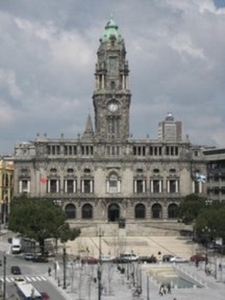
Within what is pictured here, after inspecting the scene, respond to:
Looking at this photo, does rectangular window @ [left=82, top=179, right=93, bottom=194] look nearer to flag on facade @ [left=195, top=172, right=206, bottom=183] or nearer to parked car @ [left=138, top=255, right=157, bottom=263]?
flag on facade @ [left=195, top=172, right=206, bottom=183]

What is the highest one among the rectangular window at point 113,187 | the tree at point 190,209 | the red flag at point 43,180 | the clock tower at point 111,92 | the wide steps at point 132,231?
the clock tower at point 111,92

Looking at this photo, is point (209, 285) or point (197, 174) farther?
point (197, 174)

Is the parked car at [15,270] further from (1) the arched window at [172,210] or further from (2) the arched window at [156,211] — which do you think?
(1) the arched window at [172,210]

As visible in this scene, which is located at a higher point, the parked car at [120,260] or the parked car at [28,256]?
the parked car at [28,256]

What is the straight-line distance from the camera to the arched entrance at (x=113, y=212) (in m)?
160

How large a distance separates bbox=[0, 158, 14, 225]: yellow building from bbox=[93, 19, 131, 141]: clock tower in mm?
25167

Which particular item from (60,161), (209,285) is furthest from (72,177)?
(209,285)

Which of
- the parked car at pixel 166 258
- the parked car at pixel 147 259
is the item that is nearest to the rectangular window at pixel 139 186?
the parked car at pixel 166 258

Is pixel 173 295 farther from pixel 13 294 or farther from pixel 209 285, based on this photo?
pixel 13 294

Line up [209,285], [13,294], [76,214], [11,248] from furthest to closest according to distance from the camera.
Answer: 1. [76,214]
2. [11,248]
3. [209,285]
4. [13,294]

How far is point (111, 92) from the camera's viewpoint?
16275 centimetres

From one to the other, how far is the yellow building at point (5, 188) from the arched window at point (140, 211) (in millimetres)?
29730

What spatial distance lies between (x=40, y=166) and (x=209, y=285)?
83299 millimetres

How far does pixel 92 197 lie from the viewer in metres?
159
